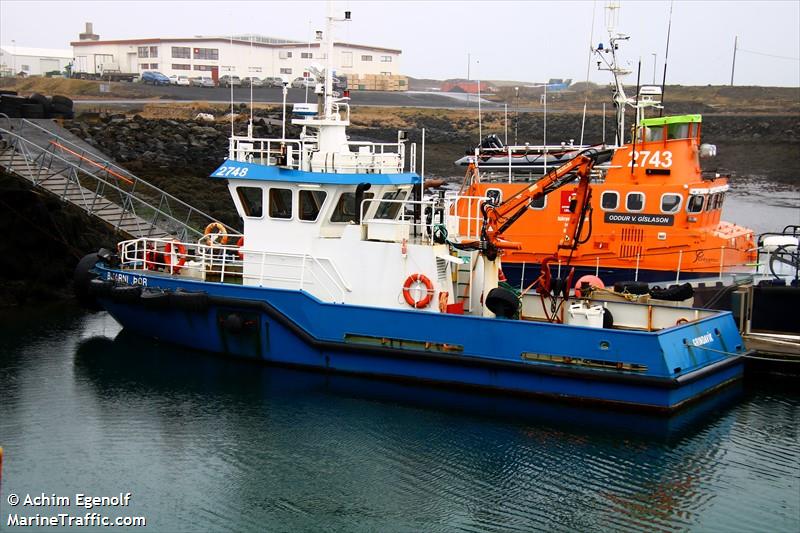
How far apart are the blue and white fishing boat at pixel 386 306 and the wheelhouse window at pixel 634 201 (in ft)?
12.1

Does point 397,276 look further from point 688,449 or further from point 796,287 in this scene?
point 796,287

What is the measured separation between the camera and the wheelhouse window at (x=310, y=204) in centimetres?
1388

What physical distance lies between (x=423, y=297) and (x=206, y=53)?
152 ft

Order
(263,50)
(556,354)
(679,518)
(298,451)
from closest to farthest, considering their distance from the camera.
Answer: (679,518) → (298,451) → (556,354) → (263,50)

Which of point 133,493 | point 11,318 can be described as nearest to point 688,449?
point 133,493

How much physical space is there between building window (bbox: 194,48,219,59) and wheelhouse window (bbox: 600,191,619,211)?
4307 centimetres

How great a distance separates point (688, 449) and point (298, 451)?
15.9ft

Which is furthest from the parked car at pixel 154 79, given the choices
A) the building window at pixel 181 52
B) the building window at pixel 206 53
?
the building window at pixel 206 53

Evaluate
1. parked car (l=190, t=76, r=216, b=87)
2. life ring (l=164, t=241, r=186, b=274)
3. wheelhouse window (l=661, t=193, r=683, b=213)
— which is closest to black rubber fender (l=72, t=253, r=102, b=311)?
life ring (l=164, t=241, r=186, b=274)

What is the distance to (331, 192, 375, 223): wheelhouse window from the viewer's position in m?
13.9

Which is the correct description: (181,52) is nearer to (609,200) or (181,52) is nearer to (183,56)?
(183,56)

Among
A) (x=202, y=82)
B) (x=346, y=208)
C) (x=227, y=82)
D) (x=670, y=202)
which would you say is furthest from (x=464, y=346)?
(x=202, y=82)

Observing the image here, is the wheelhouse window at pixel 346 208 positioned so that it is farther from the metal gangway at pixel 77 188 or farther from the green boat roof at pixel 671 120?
the green boat roof at pixel 671 120

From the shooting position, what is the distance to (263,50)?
174 ft
